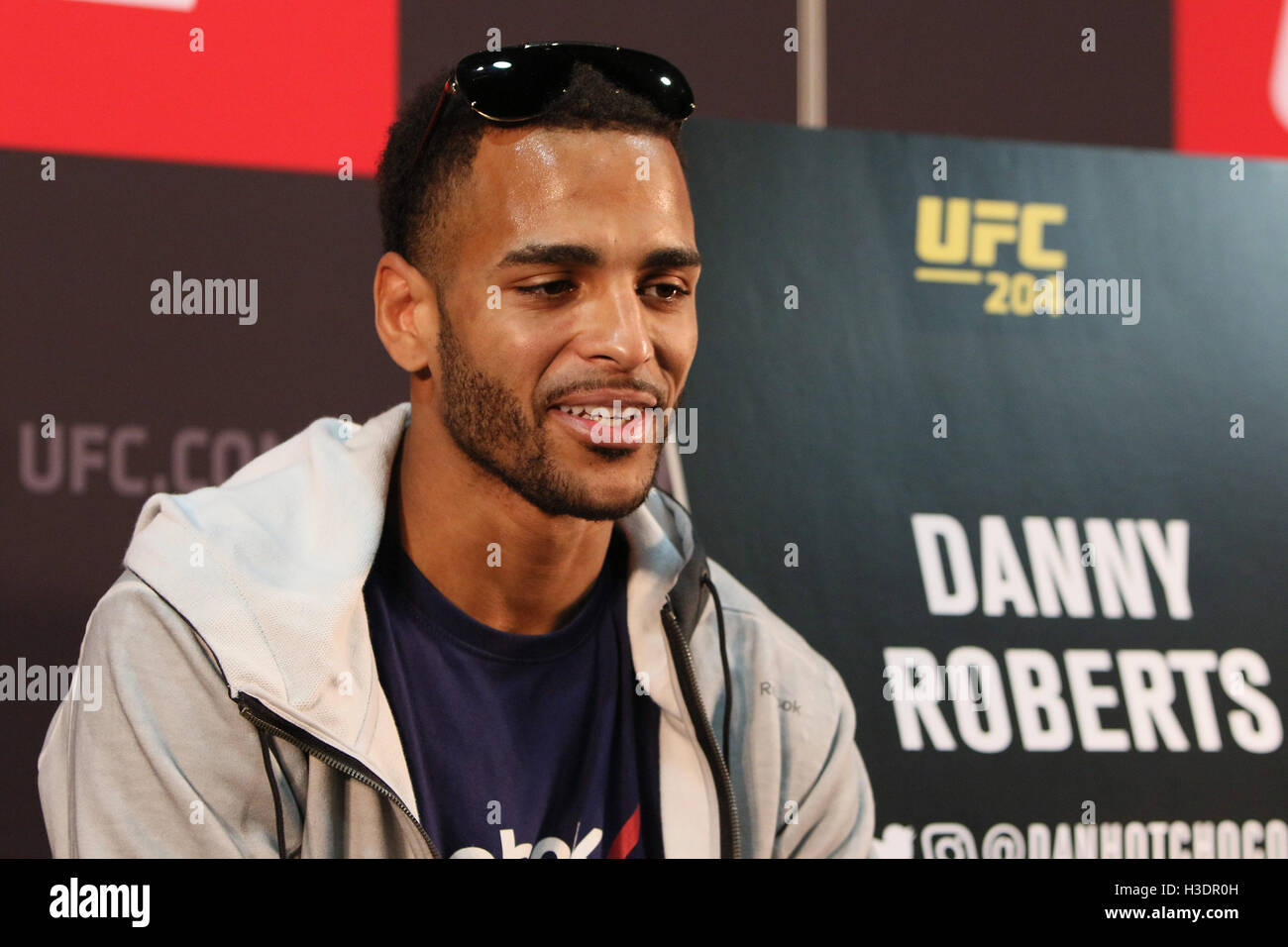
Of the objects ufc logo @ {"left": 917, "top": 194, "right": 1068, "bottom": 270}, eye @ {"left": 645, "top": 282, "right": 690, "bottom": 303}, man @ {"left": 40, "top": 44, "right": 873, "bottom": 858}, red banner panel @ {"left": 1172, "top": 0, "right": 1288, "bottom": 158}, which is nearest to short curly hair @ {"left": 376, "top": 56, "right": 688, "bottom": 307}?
man @ {"left": 40, "top": 44, "right": 873, "bottom": 858}

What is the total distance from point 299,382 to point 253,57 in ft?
1.89

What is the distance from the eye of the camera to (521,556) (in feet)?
6.23

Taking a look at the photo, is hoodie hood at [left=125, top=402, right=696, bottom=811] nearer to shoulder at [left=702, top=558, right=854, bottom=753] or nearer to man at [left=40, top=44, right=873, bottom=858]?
man at [left=40, top=44, right=873, bottom=858]

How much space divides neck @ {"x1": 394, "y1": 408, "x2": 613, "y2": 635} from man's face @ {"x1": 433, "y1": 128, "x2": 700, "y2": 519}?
32 mm

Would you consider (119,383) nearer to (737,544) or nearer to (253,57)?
(253,57)

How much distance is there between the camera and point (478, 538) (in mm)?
1888

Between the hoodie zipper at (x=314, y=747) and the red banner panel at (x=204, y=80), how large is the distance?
979mm

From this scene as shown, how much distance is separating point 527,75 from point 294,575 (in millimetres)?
826

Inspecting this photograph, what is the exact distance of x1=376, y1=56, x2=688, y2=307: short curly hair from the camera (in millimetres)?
1853

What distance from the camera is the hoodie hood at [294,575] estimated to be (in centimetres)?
165

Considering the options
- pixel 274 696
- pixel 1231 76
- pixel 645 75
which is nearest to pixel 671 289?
pixel 645 75
